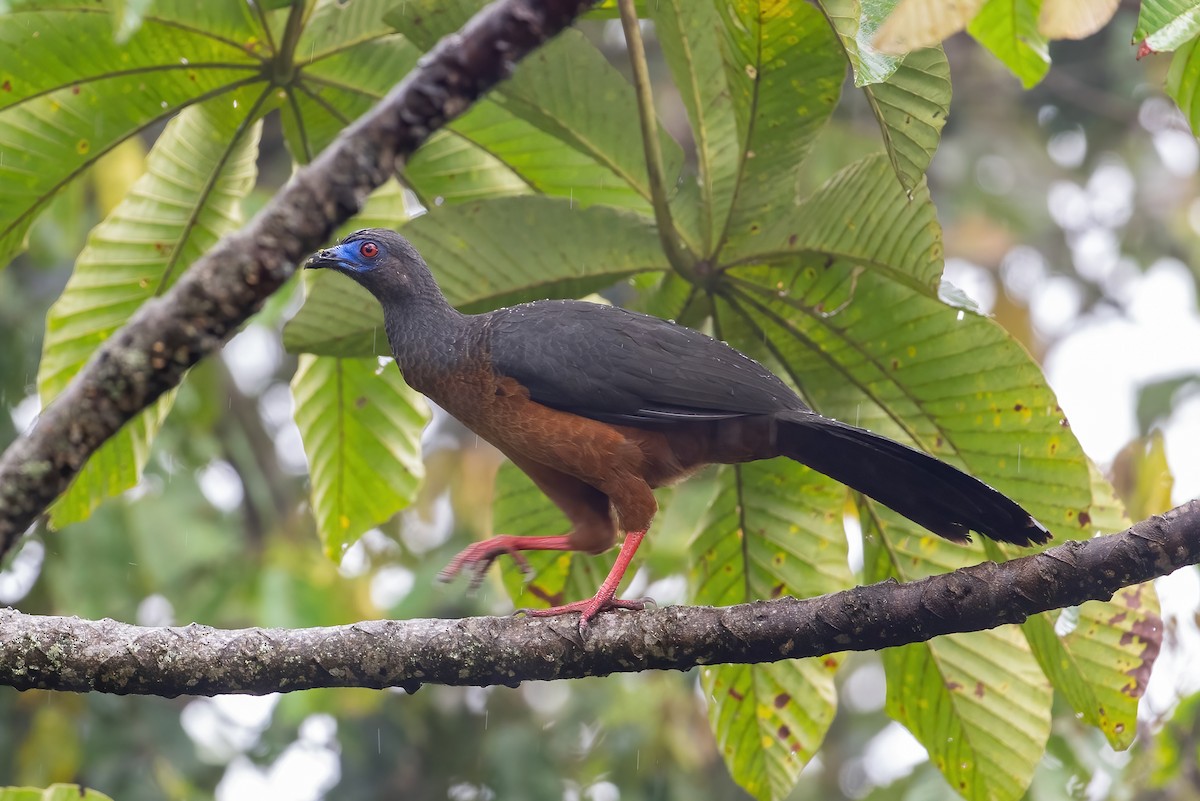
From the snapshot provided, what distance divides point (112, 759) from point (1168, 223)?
8.49 meters

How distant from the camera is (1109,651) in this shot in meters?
3.11

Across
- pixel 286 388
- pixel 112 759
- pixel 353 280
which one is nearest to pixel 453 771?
pixel 112 759

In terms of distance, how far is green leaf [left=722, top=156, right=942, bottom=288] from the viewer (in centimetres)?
299

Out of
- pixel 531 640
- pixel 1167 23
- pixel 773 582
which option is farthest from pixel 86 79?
pixel 1167 23

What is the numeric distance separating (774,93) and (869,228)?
42cm

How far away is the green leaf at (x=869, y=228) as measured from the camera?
9.80 ft

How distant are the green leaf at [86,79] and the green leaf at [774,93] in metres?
1.52

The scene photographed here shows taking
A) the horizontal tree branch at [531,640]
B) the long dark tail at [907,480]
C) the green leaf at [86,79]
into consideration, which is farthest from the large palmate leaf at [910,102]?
the green leaf at [86,79]

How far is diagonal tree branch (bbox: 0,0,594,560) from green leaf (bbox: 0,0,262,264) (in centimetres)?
204

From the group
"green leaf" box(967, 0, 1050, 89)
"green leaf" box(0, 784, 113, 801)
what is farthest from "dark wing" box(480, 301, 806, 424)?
"green leaf" box(0, 784, 113, 801)

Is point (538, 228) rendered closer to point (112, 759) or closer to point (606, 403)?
point (606, 403)

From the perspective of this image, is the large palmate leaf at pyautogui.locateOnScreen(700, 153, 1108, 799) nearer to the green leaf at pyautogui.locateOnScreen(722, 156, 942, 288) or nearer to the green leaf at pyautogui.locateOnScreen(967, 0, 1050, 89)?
the green leaf at pyautogui.locateOnScreen(722, 156, 942, 288)

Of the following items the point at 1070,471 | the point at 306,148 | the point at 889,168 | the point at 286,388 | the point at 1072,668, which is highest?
the point at 286,388

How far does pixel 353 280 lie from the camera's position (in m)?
3.60
